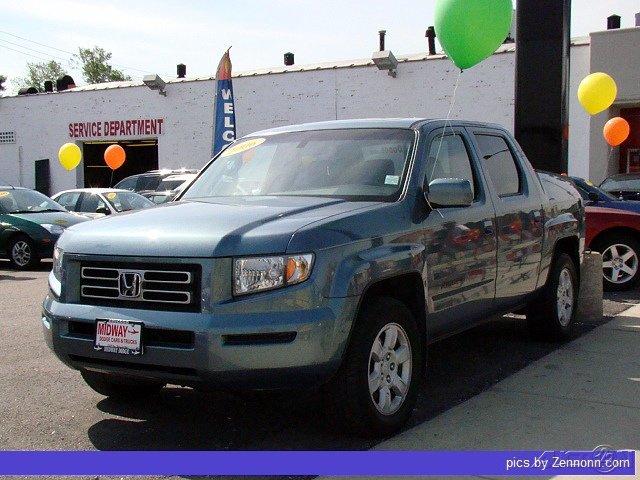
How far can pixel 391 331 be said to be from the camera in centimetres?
438

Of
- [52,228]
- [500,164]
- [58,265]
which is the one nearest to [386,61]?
[52,228]

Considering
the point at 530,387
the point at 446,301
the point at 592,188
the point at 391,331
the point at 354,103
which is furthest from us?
the point at 354,103

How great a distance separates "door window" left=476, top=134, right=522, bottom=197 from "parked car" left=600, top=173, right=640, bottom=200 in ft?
18.6

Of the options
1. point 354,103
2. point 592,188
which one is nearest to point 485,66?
point 354,103

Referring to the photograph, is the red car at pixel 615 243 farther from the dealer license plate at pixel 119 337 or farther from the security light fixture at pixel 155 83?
the security light fixture at pixel 155 83

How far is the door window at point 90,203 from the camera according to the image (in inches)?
632

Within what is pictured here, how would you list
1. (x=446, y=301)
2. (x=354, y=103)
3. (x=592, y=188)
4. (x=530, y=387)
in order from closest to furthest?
(x=446, y=301)
(x=530, y=387)
(x=592, y=188)
(x=354, y=103)

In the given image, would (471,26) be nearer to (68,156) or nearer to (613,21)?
(613,21)

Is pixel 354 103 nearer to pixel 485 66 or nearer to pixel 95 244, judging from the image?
pixel 485 66

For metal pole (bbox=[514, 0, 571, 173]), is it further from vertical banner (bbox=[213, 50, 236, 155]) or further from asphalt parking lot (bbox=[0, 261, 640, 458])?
vertical banner (bbox=[213, 50, 236, 155])

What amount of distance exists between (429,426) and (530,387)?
124 cm

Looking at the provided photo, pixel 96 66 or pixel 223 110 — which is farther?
pixel 96 66

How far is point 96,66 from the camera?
83938 millimetres

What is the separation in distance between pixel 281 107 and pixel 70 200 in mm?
12084
